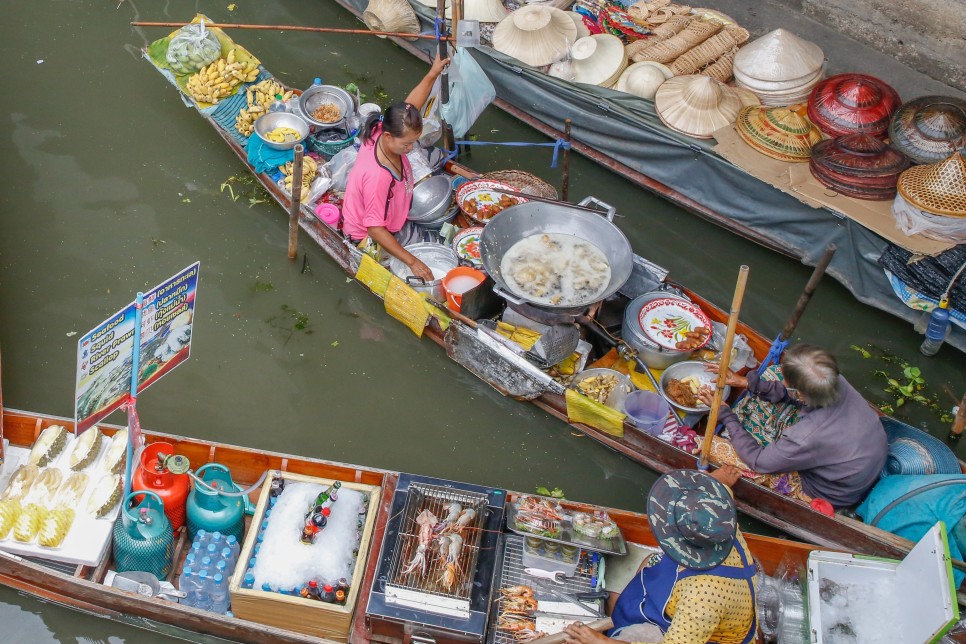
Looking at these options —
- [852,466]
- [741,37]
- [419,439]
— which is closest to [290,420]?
[419,439]

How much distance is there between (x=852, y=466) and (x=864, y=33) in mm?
5723

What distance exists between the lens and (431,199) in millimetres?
6941

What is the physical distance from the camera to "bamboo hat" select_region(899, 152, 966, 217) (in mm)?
6441

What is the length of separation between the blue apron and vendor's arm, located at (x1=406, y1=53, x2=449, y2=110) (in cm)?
404

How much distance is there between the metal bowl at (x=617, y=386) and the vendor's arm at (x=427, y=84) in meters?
2.45

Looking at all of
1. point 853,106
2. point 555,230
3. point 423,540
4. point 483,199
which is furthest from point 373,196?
point 853,106

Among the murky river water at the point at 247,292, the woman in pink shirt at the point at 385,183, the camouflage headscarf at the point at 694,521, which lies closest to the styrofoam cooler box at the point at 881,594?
the camouflage headscarf at the point at 694,521

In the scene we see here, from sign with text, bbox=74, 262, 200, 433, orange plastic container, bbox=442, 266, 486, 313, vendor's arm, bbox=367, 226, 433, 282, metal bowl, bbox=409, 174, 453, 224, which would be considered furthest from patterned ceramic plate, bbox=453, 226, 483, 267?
sign with text, bbox=74, 262, 200, 433

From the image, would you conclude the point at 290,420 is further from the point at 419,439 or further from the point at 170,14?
the point at 170,14

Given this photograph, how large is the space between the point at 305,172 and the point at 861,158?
14.7ft

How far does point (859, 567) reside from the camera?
14.9 feet

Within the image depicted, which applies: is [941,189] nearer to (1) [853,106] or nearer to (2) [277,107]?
(1) [853,106]

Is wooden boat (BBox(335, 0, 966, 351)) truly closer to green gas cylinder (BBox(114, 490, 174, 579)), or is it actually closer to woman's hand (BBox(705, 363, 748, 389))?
woman's hand (BBox(705, 363, 748, 389))

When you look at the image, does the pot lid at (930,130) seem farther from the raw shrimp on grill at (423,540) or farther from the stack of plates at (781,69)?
the raw shrimp on grill at (423,540)
